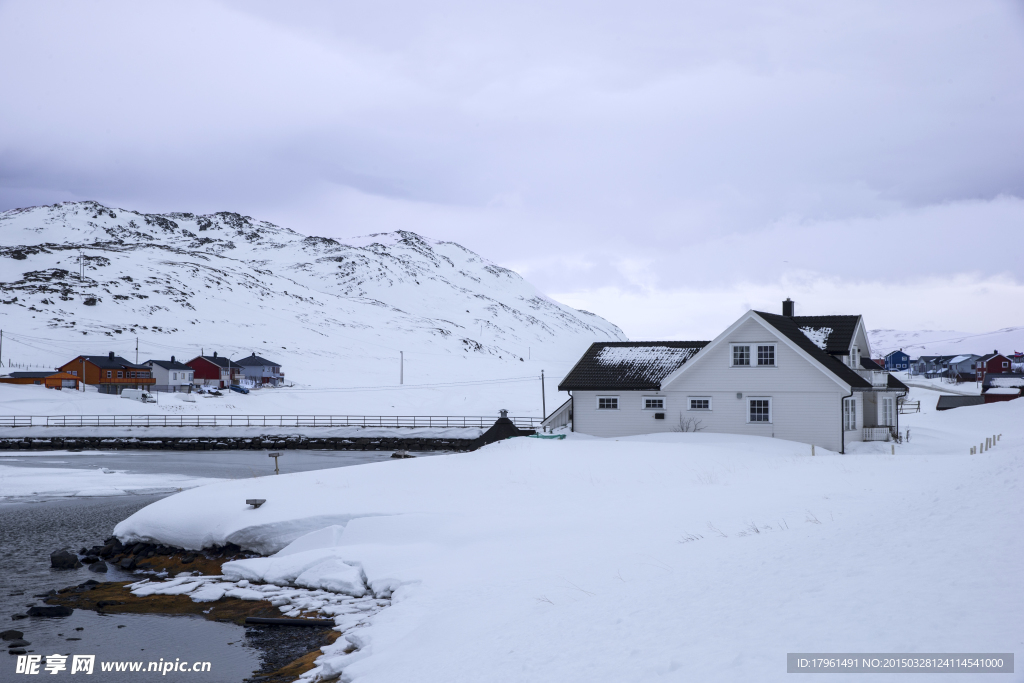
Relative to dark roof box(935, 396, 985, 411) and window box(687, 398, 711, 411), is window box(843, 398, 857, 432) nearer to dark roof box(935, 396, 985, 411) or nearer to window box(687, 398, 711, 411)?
window box(687, 398, 711, 411)

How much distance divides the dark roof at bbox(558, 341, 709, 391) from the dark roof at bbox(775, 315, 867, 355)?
5.42 m

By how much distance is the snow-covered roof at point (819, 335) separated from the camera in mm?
35812

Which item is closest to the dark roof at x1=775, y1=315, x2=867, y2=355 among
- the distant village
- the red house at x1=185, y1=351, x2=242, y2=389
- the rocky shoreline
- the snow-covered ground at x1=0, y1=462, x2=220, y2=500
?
the rocky shoreline

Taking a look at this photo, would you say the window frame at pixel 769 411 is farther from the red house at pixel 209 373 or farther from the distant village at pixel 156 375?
the red house at pixel 209 373

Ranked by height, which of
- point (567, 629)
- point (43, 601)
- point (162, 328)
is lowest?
point (43, 601)

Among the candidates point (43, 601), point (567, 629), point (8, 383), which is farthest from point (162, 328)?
point (567, 629)

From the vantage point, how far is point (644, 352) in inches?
1507

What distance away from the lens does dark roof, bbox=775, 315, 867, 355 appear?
35.4m

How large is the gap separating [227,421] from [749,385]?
59.5 meters

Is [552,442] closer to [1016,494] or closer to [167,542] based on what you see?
[167,542]

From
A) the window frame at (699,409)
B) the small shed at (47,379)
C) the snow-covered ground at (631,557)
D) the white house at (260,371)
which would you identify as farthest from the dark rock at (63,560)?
the white house at (260,371)

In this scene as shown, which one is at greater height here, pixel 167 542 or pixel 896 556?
pixel 896 556

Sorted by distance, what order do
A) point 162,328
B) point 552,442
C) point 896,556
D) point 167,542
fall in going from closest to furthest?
point 896,556 < point 167,542 < point 552,442 < point 162,328

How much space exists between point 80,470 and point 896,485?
42246 mm
